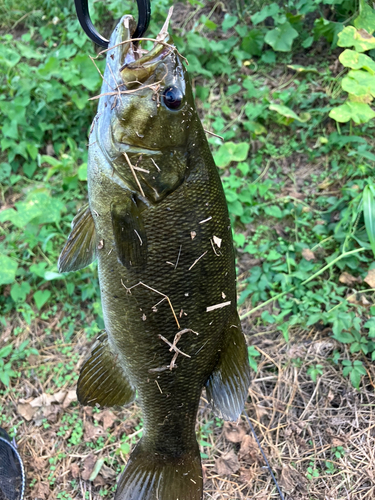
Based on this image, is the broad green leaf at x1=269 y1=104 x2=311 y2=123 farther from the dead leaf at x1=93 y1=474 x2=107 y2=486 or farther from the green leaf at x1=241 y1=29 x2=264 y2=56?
the dead leaf at x1=93 y1=474 x2=107 y2=486

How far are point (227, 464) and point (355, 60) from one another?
307 cm

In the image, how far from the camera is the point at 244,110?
126 inches

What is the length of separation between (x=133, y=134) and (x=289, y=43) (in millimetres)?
2684

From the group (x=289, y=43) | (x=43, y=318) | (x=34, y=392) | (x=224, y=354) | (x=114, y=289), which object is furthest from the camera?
(x=289, y=43)

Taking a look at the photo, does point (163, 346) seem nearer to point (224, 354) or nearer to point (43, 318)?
point (224, 354)

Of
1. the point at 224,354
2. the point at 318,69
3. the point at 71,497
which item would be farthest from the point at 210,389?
the point at 318,69

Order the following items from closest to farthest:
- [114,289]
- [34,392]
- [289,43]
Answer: [114,289], [34,392], [289,43]

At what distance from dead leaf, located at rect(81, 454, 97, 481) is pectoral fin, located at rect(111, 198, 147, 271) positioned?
5.72 ft

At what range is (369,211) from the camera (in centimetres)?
232

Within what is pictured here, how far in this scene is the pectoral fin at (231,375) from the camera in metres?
1.40

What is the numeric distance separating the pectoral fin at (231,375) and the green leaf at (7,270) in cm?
188

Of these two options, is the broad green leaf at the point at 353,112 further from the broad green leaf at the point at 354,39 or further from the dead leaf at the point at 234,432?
the dead leaf at the point at 234,432

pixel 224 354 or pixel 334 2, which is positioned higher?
pixel 334 2

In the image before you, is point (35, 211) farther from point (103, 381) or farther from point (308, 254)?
point (308, 254)
